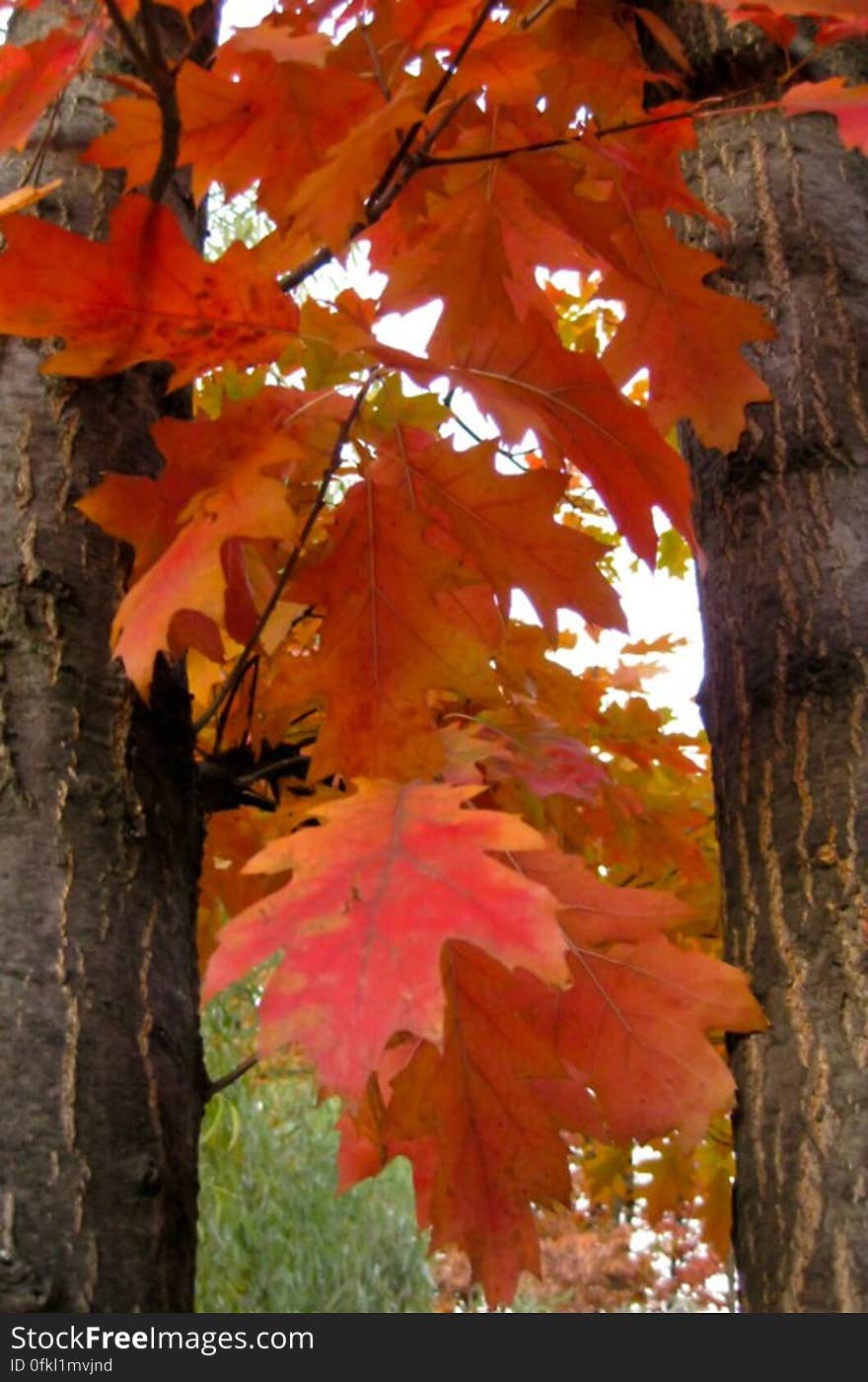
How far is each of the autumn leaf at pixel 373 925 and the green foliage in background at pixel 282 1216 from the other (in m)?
3.52

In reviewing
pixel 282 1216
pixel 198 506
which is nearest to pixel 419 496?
pixel 198 506

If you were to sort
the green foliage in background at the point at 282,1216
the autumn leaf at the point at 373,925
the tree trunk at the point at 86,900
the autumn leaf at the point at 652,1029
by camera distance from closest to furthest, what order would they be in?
the autumn leaf at the point at 373,925 < the tree trunk at the point at 86,900 < the autumn leaf at the point at 652,1029 < the green foliage in background at the point at 282,1216

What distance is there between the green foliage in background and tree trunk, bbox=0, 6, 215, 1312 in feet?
10.9

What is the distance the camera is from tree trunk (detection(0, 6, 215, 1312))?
809 mm

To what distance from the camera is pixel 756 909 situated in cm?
110

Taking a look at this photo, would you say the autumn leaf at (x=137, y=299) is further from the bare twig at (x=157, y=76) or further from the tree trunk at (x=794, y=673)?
the tree trunk at (x=794, y=673)

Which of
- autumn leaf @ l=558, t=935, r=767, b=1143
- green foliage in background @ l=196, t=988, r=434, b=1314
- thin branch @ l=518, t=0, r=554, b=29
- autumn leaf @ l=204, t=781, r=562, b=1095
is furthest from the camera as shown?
green foliage in background @ l=196, t=988, r=434, b=1314

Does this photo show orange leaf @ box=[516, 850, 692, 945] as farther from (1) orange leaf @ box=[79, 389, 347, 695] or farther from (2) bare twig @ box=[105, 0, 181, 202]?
(2) bare twig @ box=[105, 0, 181, 202]

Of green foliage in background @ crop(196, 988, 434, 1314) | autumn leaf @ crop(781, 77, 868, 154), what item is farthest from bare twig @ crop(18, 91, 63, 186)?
green foliage in background @ crop(196, 988, 434, 1314)

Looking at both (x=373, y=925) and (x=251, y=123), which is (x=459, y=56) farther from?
(x=373, y=925)

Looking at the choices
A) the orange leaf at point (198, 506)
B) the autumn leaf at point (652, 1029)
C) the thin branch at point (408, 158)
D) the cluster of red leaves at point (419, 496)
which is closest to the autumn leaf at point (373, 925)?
the cluster of red leaves at point (419, 496)

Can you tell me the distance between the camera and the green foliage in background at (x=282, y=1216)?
14.3 ft

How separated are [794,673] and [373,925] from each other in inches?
22.8

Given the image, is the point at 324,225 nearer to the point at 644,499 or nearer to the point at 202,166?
the point at 202,166
